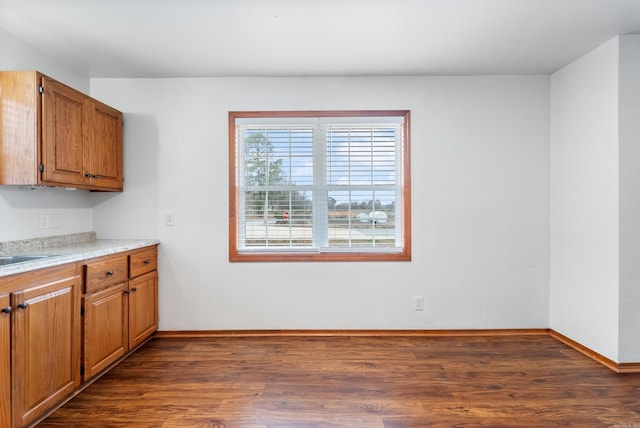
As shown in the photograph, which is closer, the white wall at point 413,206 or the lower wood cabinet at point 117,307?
the lower wood cabinet at point 117,307

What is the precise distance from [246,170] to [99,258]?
4.65ft

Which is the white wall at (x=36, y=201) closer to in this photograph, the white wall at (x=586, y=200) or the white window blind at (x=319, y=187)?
the white window blind at (x=319, y=187)

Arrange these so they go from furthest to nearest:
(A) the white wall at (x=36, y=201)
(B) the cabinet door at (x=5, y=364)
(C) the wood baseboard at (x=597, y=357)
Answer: (C) the wood baseboard at (x=597, y=357) < (A) the white wall at (x=36, y=201) < (B) the cabinet door at (x=5, y=364)

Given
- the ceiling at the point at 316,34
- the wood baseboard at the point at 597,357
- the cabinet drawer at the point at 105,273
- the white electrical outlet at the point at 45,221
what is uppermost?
the ceiling at the point at 316,34

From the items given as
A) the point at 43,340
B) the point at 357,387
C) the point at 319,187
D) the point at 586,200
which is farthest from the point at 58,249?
the point at 586,200

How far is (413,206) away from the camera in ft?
10.1

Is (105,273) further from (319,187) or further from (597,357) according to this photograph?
(597,357)

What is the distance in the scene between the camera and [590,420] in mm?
1862

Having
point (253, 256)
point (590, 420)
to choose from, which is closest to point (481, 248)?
point (590, 420)

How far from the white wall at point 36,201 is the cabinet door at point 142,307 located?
2.55 ft

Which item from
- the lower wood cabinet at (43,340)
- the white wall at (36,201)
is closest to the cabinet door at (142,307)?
the lower wood cabinet at (43,340)

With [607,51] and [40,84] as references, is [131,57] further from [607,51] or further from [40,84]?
[607,51]

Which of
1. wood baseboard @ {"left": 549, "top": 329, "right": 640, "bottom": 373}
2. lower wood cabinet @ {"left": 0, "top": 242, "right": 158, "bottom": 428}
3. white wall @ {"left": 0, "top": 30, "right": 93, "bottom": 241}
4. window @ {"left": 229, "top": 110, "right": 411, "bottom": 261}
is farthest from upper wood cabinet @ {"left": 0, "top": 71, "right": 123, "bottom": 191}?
wood baseboard @ {"left": 549, "top": 329, "right": 640, "bottom": 373}

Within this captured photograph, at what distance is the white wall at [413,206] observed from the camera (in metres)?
3.08
